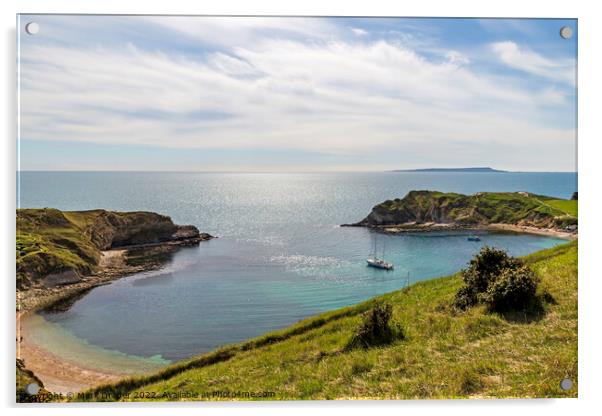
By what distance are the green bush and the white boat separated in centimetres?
727

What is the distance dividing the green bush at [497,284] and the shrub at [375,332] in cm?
188

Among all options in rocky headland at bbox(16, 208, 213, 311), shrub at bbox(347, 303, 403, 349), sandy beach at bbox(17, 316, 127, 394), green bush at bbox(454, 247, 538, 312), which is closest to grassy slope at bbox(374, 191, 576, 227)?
green bush at bbox(454, 247, 538, 312)

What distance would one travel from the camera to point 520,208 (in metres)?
12.0

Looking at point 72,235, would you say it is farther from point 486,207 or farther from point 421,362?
point 486,207

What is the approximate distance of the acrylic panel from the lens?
645cm

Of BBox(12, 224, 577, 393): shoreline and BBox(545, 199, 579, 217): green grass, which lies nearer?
BBox(12, 224, 577, 393): shoreline

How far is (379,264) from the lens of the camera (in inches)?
640

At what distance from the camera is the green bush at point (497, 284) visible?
7.24m

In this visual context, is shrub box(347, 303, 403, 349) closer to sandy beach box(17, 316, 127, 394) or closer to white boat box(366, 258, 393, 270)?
sandy beach box(17, 316, 127, 394)

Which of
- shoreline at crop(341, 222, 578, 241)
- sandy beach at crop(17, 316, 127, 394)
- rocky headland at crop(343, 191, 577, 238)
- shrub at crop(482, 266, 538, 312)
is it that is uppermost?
rocky headland at crop(343, 191, 577, 238)

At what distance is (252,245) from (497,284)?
7.71 metres

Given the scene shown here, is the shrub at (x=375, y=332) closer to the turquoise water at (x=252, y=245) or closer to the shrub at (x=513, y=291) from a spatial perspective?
the shrub at (x=513, y=291)

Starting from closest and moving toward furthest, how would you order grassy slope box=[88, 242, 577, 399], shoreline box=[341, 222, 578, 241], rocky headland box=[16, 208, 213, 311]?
grassy slope box=[88, 242, 577, 399] → shoreline box=[341, 222, 578, 241] → rocky headland box=[16, 208, 213, 311]

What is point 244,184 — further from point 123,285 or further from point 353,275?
point 123,285
